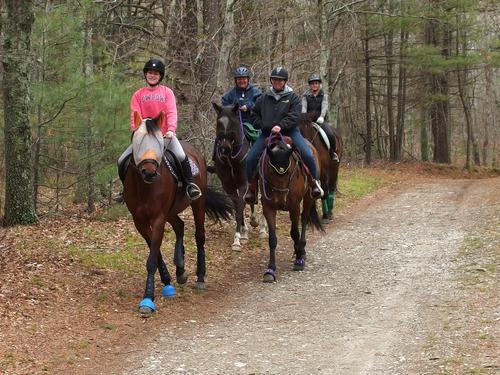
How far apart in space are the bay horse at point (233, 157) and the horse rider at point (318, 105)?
2.75m

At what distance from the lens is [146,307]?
718cm

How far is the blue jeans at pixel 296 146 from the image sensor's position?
30.9 ft

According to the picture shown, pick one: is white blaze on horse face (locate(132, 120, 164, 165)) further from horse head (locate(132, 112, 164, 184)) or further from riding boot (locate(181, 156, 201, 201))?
riding boot (locate(181, 156, 201, 201))

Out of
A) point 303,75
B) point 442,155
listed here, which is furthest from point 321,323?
point 442,155

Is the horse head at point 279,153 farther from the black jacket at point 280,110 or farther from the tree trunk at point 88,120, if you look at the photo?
the tree trunk at point 88,120

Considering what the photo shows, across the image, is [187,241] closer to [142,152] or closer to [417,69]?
[142,152]

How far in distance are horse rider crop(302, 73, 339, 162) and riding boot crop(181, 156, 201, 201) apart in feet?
18.2

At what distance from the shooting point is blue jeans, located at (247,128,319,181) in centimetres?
941

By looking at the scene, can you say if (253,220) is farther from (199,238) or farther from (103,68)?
(103,68)

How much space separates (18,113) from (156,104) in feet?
12.3

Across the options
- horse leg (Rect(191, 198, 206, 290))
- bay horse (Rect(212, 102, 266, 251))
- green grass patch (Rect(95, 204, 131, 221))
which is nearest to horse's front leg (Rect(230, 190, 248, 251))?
bay horse (Rect(212, 102, 266, 251))

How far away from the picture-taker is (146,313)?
7168mm

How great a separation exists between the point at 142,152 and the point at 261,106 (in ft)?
9.68

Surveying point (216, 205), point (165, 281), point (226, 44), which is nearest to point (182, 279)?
point (165, 281)
